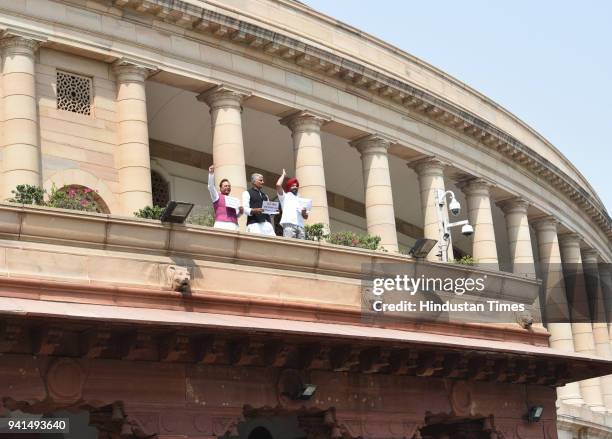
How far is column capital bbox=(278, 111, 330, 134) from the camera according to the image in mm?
33969

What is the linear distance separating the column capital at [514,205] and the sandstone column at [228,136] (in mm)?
15893

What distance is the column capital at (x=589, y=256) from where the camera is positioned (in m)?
53.1

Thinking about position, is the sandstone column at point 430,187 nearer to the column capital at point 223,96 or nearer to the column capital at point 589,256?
the column capital at point 223,96

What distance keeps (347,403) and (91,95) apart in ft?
42.0

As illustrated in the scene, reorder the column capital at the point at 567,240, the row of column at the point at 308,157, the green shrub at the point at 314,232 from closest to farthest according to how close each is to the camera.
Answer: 1. the green shrub at the point at 314,232
2. the row of column at the point at 308,157
3. the column capital at the point at 567,240

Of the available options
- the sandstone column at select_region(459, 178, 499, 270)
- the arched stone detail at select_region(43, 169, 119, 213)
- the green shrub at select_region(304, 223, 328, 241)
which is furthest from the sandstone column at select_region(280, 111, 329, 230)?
the sandstone column at select_region(459, 178, 499, 270)

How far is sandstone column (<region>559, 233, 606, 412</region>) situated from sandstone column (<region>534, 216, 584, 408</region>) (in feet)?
0.63

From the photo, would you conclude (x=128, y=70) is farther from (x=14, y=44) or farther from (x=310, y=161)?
(x=310, y=161)

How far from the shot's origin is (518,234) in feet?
144

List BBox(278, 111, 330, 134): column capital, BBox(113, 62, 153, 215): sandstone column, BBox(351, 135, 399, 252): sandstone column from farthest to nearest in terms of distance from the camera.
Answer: BBox(351, 135, 399, 252): sandstone column < BBox(278, 111, 330, 134): column capital < BBox(113, 62, 153, 215): sandstone column

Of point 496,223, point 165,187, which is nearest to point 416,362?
point 165,187

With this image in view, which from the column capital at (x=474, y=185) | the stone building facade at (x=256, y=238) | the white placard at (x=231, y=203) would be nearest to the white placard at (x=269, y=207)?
the white placard at (x=231, y=203)

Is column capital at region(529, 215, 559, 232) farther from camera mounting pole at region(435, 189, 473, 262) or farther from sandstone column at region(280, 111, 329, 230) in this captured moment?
sandstone column at region(280, 111, 329, 230)

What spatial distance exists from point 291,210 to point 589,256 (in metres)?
32.9
